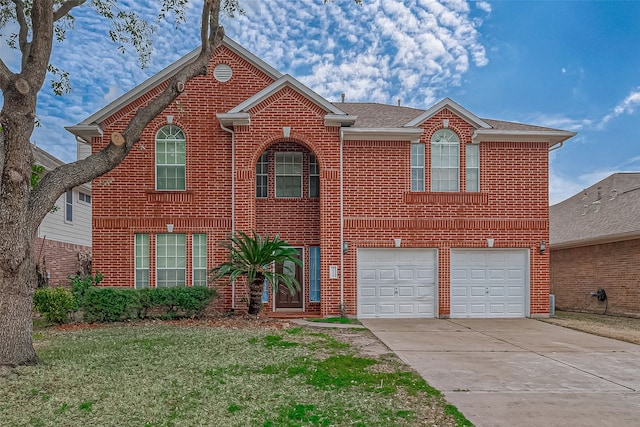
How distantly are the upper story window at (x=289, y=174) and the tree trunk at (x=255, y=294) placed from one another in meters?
3.35

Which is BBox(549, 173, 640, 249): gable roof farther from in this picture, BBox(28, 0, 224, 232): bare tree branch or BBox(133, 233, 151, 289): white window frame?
BBox(133, 233, 151, 289): white window frame

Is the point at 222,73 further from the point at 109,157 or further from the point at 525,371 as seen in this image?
the point at 525,371

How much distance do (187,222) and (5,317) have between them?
7.17m

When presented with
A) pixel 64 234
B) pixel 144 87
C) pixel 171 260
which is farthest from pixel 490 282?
pixel 64 234

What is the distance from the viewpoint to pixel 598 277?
1711cm

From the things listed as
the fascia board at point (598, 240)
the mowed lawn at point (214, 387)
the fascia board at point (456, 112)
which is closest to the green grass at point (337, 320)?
the mowed lawn at point (214, 387)

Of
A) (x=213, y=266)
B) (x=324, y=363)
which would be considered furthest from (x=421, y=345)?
(x=213, y=266)

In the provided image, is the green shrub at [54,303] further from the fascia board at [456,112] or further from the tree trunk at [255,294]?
the fascia board at [456,112]

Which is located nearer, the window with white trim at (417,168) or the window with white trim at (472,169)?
the window with white trim at (417,168)

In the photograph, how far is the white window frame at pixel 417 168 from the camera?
14422 mm

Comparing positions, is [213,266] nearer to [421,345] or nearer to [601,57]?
[421,345]

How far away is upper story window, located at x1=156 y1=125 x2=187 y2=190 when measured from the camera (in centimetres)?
1420

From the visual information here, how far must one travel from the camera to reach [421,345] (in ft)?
32.2

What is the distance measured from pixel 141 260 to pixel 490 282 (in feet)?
34.8
